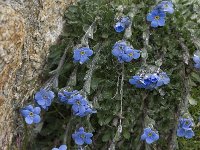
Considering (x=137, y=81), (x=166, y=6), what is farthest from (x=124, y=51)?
(x=166, y=6)

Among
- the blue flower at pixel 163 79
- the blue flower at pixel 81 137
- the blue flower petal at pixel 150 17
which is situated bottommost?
the blue flower at pixel 81 137

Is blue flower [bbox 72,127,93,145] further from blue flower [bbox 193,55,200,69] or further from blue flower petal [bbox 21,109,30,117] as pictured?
blue flower [bbox 193,55,200,69]

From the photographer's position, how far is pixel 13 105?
3.60 meters

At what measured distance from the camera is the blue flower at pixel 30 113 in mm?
3542

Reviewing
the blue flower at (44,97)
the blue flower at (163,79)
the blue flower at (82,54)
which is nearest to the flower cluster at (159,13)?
the blue flower at (163,79)

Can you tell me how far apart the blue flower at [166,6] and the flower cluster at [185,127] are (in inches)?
37.7

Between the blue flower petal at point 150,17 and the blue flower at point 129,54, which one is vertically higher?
the blue flower petal at point 150,17

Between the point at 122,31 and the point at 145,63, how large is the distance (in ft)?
1.24

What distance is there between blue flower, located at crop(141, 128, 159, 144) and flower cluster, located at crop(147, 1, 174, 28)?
3.16ft

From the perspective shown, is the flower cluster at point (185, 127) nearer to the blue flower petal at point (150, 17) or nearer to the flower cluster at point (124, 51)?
the flower cluster at point (124, 51)

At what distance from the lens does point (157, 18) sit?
391cm

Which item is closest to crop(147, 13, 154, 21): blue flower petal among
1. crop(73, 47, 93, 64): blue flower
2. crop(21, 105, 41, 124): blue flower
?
crop(73, 47, 93, 64): blue flower

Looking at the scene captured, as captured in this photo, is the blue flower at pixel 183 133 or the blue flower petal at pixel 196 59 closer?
the blue flower at pixel 183 133

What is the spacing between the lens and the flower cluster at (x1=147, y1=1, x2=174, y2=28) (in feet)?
12.6
